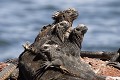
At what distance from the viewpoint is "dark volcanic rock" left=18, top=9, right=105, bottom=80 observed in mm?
7539

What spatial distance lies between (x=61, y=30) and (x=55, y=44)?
0.18 metres

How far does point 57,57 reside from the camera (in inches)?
300

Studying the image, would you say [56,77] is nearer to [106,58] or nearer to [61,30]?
[61,30]

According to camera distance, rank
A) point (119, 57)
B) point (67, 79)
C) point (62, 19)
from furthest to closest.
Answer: point (119, 57) < point (62, 19) < point (67, 79)

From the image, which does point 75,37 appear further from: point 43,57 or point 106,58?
point 106,58

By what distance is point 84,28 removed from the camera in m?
7.61

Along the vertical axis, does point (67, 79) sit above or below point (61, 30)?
below

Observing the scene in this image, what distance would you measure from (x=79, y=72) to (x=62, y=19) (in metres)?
Answer: 0.93

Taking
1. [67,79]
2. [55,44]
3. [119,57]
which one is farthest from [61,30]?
[119,57]

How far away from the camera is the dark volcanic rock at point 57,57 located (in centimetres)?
754

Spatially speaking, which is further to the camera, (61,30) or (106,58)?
(106,58)

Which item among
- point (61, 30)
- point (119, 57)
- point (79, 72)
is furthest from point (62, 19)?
point (119, 57)

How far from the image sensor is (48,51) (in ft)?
25.0

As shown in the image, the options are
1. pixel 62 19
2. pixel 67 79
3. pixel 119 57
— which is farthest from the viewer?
pixel 119 57
